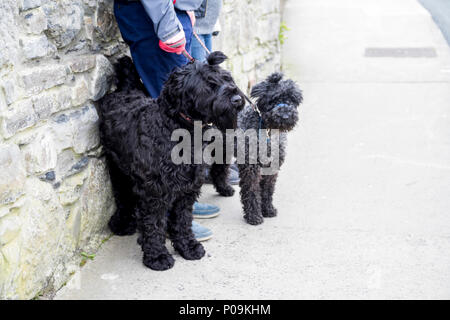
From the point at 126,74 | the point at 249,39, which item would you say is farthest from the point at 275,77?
the point at 249,39

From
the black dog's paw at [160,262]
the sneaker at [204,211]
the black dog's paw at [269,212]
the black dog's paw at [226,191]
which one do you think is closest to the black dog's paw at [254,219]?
the black dog's paw at [269,212]

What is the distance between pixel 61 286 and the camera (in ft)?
10.7

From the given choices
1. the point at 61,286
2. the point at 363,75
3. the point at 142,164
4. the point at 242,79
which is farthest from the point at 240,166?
the point at 363,75

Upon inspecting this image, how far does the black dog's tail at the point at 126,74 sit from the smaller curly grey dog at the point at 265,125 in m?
0.93

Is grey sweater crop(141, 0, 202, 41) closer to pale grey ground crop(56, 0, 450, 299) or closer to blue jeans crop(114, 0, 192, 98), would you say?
blue jeans crop(114, 0, 192, 98)

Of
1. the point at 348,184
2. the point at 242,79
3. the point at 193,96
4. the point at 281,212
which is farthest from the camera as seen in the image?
the point at 242,79

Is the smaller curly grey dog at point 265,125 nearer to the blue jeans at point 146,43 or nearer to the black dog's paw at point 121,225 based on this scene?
the blue jeans at point 146,43

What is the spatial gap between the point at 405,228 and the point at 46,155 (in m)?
2.73

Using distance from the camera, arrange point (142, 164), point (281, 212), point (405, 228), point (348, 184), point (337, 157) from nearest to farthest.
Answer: point (142, 164) → point (405, 228) → point (281, 212) → point (348, 184) → point (337, 157)

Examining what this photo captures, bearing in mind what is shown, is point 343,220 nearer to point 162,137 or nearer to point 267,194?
point 267,194

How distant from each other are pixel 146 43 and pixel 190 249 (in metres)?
1.49

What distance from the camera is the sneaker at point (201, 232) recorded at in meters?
3.89

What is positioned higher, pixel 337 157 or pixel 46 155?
pixel 46 155
